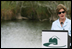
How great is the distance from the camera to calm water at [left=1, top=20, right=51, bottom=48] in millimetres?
9500

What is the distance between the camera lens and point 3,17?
884 cm

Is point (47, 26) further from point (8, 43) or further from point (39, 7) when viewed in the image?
point (8, 43)

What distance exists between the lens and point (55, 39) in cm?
99

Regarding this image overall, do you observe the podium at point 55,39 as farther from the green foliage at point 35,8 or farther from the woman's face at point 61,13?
the green foliage at point 35,8

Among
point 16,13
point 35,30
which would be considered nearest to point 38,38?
point 35,30

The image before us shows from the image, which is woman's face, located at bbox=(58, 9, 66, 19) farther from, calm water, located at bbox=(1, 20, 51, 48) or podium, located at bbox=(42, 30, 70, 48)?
Result: calm water, located at bbox=(1, 20, 51, 48)

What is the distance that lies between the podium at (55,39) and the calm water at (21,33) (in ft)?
26.5

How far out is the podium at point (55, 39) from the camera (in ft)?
3.18

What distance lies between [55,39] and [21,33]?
932 centimetres

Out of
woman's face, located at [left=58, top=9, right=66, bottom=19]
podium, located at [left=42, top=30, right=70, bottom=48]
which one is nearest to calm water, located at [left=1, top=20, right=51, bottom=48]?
woman's face, located at [left=58, top=9, right=66, bottom=19]

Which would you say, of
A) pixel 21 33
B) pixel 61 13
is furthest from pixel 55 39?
pixel 21 33

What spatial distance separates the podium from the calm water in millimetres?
8065

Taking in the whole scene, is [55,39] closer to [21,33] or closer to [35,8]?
[35,8]

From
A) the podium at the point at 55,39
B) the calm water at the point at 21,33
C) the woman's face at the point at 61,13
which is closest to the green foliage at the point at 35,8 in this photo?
the calm water at the point at 21,33
